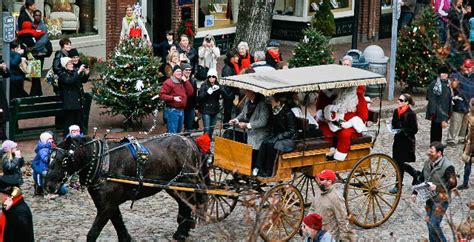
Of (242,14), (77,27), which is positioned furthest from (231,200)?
(77,27)

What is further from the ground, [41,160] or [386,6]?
[386,6]

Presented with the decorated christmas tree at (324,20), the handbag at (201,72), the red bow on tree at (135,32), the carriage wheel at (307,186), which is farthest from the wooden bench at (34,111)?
the decorated christmas tree at (324,20)

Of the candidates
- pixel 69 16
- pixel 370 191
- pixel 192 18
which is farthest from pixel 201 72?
pixel 370 191

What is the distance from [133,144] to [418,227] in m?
4.57

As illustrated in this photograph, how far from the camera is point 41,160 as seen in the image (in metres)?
17.6

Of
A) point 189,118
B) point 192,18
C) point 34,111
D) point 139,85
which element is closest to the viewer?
point 34,111

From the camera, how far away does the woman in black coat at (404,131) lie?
59.3 ft

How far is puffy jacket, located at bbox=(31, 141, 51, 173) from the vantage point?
17.5 metres

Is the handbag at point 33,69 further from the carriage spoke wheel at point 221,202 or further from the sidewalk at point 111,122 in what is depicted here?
the carriage spoke wheel at point 221,202

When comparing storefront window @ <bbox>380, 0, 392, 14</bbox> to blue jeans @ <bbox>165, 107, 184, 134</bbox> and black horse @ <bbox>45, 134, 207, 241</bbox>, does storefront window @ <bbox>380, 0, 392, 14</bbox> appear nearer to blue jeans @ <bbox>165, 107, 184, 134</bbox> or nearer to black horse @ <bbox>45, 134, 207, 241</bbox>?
blue jeans @ <bbox>165, 107, 184, 134</bbox>

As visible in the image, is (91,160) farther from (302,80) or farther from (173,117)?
(173,117)

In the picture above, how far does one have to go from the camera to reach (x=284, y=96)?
15.8 metres

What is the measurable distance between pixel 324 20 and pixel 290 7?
214 centimetres

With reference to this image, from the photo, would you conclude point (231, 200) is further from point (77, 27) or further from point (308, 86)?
point (77, 27)
